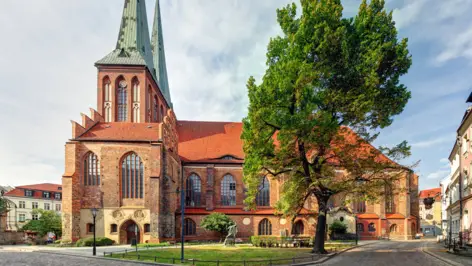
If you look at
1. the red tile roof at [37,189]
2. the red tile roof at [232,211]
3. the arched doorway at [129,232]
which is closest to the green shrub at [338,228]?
the red tile roof at [232,211]

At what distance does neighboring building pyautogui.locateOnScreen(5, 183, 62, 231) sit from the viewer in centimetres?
6519

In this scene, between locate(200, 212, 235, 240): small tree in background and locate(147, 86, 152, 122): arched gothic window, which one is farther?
locate(147, 86, 152, 122): arched gothic window

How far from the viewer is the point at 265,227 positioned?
41.8 meters

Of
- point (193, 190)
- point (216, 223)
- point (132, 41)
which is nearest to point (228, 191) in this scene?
point (193, 190)

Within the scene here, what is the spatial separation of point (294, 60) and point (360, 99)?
179 inches

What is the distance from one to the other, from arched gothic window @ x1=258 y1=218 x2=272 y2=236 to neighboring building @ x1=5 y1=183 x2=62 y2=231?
A: 46.2 metres

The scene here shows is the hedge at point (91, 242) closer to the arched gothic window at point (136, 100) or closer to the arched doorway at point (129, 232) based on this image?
the arched doorway at point (129, 232)

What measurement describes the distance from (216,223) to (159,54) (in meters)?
36.8

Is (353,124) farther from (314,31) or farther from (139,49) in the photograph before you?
(139,49)

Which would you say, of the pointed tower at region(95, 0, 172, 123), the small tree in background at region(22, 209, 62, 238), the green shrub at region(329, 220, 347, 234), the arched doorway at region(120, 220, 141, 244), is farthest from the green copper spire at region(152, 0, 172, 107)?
the green shrub at region(329, 220, 347, 234)

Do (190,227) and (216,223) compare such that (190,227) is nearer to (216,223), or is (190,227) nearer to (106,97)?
(216,223)

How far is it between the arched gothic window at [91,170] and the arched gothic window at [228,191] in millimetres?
15773

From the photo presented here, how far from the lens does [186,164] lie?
43719 mm

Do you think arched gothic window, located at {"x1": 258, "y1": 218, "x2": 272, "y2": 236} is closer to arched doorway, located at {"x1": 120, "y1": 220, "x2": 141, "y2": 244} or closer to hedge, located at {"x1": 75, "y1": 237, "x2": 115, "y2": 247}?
arched doorway, located at {"x1": 120, "y1": 220, "x2": 141, "y2": 244}
